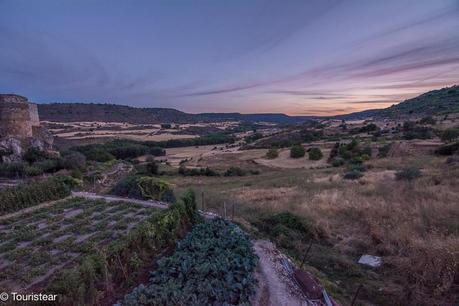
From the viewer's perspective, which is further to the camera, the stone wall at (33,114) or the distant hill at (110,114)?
the distant hill at (110,114)

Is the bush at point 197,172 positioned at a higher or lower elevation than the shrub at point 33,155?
lower

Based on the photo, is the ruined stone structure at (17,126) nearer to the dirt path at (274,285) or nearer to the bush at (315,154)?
the dirt path at (274,285)

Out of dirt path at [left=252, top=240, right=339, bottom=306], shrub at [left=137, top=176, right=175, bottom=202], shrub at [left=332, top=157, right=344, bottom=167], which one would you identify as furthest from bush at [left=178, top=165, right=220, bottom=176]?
dirt path at [left=252, top=240, right=339, bottom=306]

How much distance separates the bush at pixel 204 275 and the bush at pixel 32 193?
23.5 ft

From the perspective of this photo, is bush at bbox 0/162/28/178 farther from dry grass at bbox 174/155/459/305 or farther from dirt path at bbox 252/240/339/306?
dirt path at bbox 252/240/339/306

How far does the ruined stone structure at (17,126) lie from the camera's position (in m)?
17.3

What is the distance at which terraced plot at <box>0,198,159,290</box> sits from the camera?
235 inches

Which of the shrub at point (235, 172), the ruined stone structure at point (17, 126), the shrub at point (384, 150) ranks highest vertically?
the ruined stone structure at point (17, 126)

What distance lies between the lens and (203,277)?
5535 millimetres

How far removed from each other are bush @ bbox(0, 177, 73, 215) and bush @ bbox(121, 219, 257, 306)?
7.16m

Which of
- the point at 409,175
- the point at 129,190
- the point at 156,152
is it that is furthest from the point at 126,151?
the point at 409,175

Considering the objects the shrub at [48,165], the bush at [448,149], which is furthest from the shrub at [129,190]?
the bush at [448,149]

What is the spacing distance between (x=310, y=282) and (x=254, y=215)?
7.09 metres

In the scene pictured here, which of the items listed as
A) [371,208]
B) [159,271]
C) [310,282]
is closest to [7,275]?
[159,271]
